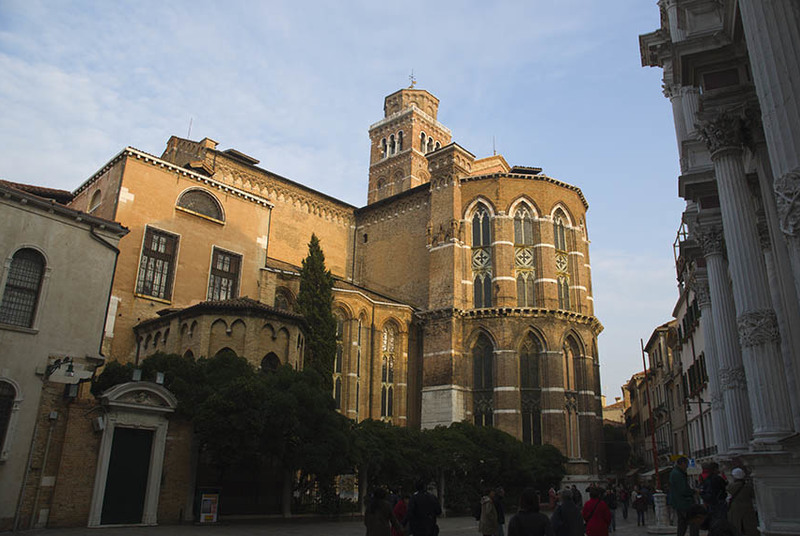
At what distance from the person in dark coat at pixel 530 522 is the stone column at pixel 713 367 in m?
12.7

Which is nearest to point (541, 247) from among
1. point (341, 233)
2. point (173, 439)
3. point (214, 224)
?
point (341, 233)

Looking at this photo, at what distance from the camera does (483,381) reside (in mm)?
35812

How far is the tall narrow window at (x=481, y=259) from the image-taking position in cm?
3722

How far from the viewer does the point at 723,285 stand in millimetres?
14336

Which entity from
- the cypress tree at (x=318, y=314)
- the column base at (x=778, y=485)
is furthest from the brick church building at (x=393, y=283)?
the column base at (x=778, y=485)

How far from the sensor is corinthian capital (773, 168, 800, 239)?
21.1ft

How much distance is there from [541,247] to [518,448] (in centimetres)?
1300

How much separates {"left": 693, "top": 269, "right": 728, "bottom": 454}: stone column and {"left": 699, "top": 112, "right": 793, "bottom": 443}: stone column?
21.9 feet

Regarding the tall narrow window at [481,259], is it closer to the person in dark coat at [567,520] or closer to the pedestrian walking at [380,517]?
the pedestrian walking at [380,517]

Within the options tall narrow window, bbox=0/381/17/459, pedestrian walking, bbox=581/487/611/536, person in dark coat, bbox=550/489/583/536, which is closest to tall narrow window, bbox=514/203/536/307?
tall narrow window, bbox=0/381/17/459

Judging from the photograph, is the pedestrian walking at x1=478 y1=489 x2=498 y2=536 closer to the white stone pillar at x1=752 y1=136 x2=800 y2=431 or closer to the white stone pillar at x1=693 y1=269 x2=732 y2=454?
the white stone pillar at x1=752 y1=136 x2=800 y2=431

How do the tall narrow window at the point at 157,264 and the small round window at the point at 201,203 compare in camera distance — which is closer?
the tall narrow window at the point at 157,264

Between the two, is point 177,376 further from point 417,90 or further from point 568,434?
point 417,90

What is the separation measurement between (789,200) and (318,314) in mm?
23680
